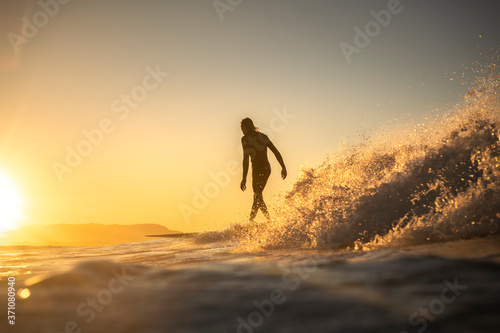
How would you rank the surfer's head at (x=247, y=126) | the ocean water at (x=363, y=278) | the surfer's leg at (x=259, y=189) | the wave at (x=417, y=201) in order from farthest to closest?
the surfer's head at (x=247, y=126), the surfer's leg at (x=259, y=189), the wave at (x=417, y=201), the ocean water at (x=363, y=278)

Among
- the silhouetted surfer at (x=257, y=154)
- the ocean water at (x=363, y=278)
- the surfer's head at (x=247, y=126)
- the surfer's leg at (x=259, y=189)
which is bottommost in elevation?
the ocean water at (x=363, y=278)

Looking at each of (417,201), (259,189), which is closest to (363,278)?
(417,201)

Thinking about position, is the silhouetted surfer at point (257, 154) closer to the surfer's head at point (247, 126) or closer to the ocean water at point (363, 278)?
the surfer's head at point (247, 126)

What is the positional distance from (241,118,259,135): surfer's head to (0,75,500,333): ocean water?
13.3ft

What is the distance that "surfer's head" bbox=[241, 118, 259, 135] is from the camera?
26.1 ft

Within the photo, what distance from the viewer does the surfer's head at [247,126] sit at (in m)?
7.96

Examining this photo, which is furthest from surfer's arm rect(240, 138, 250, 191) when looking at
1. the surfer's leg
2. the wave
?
the wave

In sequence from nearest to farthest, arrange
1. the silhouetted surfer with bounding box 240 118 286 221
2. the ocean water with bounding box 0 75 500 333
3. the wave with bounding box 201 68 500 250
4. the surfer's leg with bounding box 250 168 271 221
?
the ocean water with bounding box 0 75 500 333, the wave with bounding box 201 68 500 250, the surfer's leg with bounding box 250 168 271 221, the silhouetted surfer with bounding box 240 118 286 221

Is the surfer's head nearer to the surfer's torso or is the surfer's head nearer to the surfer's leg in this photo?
the surfer's torso

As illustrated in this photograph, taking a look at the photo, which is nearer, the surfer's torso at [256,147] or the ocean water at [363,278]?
the ocean water at [363,278]

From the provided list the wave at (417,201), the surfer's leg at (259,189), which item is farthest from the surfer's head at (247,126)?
the wave at (417,201)

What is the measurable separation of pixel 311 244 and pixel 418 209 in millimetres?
1285

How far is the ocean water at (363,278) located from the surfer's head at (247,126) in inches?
159

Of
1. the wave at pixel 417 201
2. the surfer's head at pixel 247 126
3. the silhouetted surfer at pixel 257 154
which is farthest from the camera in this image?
the silhouetted surfer at pixel 257 154
